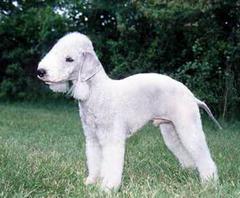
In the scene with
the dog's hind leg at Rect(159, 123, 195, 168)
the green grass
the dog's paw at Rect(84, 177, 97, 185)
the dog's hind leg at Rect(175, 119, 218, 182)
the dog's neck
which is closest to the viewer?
the green grass

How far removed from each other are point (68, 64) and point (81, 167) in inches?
49.7

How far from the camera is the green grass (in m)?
3.69

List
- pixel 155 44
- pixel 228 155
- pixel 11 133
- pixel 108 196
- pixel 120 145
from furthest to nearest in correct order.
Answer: pixel 155 44, pixel 11 133, pixel 228 155, pixel 120 145, pixel 108 196

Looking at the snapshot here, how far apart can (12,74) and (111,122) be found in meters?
11.3

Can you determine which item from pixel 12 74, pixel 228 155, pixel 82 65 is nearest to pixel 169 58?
pixel 12 74

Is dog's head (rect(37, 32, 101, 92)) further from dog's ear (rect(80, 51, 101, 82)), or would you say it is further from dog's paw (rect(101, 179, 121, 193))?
dog's paw (rect(101, 179, 121, 193))

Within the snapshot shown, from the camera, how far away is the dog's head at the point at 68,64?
3.77 m

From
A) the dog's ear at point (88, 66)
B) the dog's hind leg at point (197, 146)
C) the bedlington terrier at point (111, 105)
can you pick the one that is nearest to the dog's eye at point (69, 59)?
the bedlington terrier at point (111, 105)

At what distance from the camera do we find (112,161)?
12.7 feet

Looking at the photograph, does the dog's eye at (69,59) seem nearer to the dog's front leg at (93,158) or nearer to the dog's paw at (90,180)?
the dog's front leg at (93,158)

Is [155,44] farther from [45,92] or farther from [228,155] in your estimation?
[228,155]

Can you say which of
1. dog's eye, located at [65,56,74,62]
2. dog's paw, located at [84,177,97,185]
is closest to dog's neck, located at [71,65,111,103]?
dog's eye, located at [65,56,74,62]

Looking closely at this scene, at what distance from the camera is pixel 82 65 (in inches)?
156

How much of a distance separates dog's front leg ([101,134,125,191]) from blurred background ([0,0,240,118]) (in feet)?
21.0
